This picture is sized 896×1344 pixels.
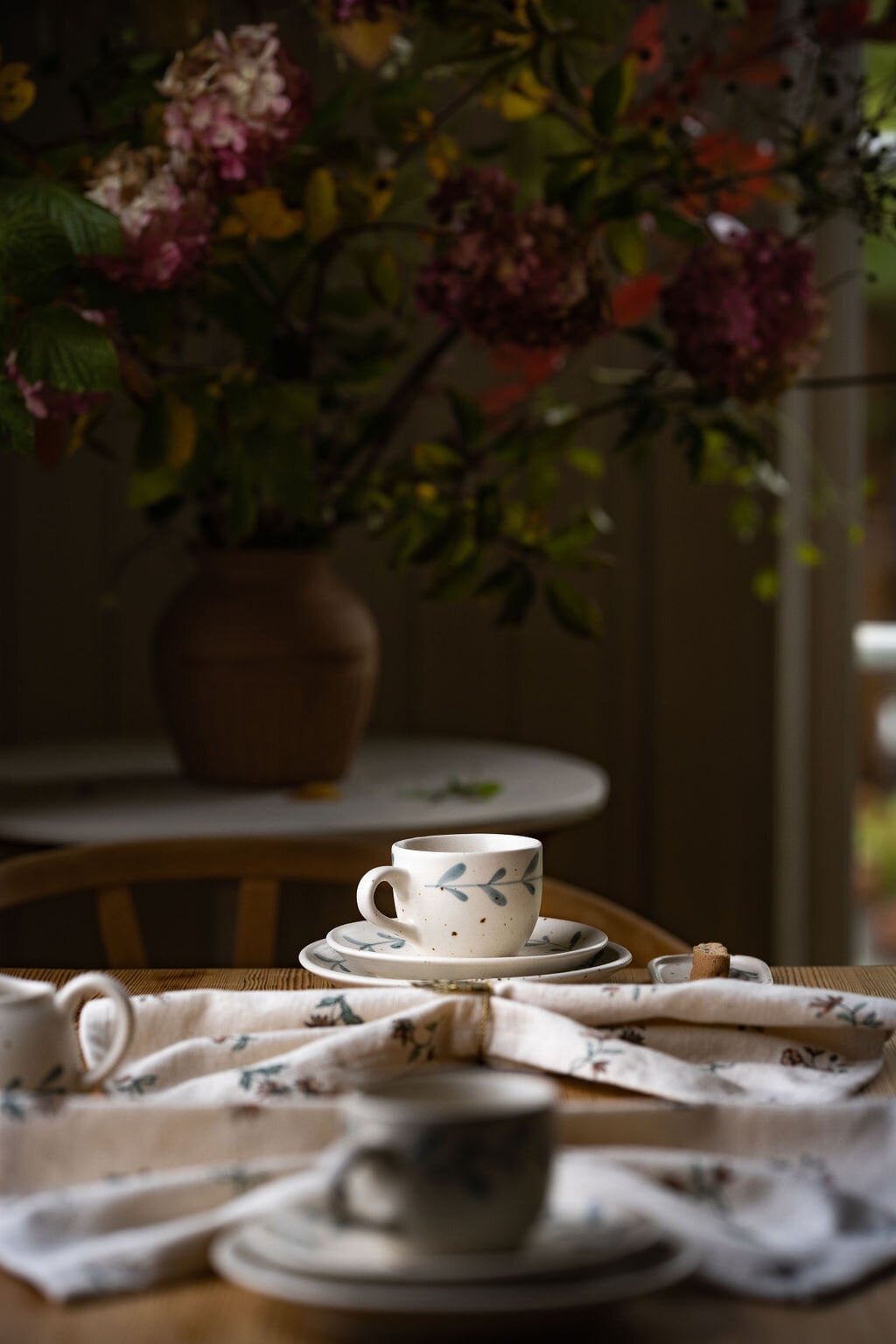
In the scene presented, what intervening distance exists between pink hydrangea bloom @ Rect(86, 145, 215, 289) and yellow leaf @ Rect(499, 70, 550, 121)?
0.34 meters

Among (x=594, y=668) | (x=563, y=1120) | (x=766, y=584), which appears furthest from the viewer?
(x=594, y=668)

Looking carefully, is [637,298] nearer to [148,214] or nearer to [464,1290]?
[148,214]

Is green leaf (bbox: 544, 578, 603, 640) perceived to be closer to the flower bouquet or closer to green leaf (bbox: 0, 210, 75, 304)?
the flower bouquet

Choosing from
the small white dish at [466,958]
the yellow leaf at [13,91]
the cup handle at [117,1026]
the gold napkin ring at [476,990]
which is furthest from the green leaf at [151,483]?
the cup handle at [117,1026]

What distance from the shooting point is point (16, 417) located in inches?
37.2

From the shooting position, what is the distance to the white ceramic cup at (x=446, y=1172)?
41 cm

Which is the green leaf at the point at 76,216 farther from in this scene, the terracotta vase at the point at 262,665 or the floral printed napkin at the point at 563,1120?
the terracotta vase at the point at 262,665

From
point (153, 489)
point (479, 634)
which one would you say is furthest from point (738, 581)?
point (153, 489)

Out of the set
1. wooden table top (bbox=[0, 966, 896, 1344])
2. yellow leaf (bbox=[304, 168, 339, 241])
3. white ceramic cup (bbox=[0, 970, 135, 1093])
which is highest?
yellow leaf (bbox=[304, 168, 339, 241])

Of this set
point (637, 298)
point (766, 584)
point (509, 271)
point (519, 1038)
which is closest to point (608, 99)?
point (509, 271)

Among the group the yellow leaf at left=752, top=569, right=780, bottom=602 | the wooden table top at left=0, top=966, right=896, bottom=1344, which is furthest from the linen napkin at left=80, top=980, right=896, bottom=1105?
A: the yellow leaf at left=752, top=569, right=780, bottom=602

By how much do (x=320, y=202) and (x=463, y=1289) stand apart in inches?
39.2

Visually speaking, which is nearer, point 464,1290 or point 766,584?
point 464,1290

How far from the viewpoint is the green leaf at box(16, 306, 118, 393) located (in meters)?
0.90
